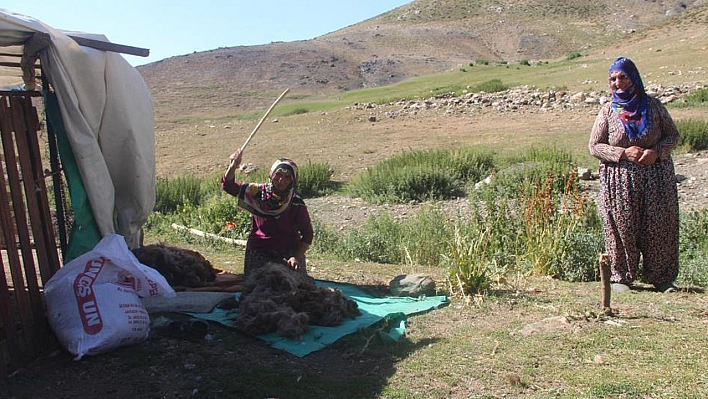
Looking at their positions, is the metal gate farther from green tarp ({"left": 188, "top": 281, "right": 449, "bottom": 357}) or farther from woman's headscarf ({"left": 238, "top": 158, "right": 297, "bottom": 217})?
woman's headscarf ({"left": 238, "top": 158, "right": 297, "bottom": 217})

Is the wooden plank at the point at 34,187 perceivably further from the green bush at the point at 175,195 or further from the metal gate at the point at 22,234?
the green bush at the point at 175,195

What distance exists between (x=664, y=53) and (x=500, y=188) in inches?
720

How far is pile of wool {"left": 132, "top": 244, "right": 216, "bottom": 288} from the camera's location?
5.50m

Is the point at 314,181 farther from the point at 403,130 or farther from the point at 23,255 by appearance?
the point at 23,255

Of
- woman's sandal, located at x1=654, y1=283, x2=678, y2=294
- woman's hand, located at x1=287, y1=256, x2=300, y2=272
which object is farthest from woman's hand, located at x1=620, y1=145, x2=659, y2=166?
woman's hand, located at x1=287, y1=256, x2=300, y2=272

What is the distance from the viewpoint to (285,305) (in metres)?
4.58

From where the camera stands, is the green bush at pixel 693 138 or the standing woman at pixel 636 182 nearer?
the standing woman at pixel 636 182

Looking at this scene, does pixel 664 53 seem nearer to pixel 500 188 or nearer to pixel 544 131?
pixel 544 131

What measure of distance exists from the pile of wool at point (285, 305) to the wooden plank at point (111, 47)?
181 centimetres

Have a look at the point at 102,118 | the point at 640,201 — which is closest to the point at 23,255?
the point at 102,118

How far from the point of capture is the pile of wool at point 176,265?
5.50 meters

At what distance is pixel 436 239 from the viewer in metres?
7.52

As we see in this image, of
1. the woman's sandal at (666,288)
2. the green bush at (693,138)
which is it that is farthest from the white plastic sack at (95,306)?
the green bush at (693,138)

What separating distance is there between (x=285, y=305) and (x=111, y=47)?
2164 mm
